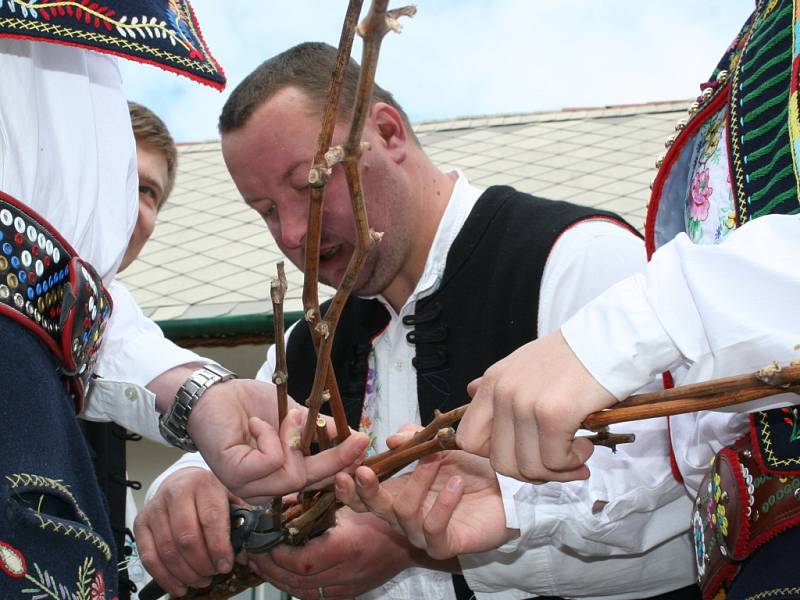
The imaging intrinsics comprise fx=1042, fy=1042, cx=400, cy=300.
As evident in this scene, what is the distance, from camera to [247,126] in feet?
7.57

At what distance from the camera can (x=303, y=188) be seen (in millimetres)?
2225

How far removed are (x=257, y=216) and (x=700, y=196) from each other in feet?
14.7

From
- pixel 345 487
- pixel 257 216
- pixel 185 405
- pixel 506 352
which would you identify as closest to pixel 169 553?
pixel 185 405

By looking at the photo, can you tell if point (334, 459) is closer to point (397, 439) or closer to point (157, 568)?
point (397, 439)

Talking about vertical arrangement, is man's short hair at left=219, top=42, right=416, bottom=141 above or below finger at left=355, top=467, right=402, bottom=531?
above

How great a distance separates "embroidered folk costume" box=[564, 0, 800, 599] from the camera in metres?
1.08

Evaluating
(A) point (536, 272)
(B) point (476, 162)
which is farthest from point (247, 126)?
(B) point (476, 162)

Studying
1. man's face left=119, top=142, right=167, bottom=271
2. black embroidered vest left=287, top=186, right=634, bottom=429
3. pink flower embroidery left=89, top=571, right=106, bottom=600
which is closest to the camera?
pink flower embroidery left=89, top=571, right=106, bottom=600

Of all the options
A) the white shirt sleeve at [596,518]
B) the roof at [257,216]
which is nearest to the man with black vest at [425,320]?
the white shirt sleeve at [596,518]

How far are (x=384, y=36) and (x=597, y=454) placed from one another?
42.5 inches

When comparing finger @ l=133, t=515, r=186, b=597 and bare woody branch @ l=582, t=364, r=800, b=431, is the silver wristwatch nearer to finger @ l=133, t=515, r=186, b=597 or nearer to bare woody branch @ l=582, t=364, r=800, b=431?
finger @ l=133, t=515, r=186, b=597

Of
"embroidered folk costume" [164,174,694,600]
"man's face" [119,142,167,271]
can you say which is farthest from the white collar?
"man's face" [119,142,167,271]

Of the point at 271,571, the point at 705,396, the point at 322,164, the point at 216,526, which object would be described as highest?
the point at 322,164

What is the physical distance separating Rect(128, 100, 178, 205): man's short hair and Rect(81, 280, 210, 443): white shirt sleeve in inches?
45.8
